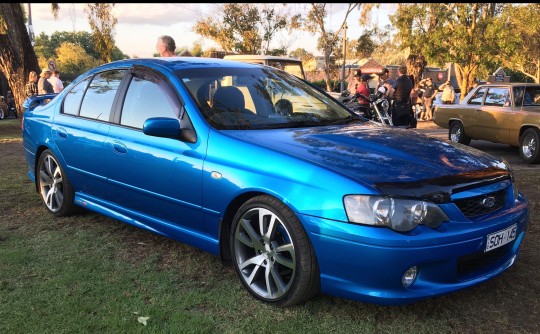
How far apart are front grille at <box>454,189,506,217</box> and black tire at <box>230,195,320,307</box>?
2.88 ft

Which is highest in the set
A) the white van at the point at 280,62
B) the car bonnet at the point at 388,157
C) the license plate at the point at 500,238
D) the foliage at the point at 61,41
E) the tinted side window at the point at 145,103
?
the foliage at the point at 61,41

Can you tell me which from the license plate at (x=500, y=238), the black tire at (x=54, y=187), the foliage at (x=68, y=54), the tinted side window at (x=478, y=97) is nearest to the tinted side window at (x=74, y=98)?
the black tire at (x=54, y=187)

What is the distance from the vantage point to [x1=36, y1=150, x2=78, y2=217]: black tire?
15.1ft

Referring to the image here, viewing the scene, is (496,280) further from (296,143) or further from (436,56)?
(436,56)

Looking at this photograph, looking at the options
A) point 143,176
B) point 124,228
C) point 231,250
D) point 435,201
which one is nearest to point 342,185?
point 435,201

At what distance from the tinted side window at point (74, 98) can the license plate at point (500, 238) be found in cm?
362

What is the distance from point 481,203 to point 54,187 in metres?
3.92

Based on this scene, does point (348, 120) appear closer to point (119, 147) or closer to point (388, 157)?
point (388, 157)

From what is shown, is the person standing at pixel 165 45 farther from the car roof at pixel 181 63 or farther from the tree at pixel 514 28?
the tree at pixel 514 28

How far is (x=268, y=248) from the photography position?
9.63 ft

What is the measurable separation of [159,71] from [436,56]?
1785 centimetres

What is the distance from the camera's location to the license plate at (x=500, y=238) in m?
2.73

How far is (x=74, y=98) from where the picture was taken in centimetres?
462

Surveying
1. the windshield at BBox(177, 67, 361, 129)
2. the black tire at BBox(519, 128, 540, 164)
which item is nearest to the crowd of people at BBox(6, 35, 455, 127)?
the black tire at BBox(519, 128, 540, 164)
